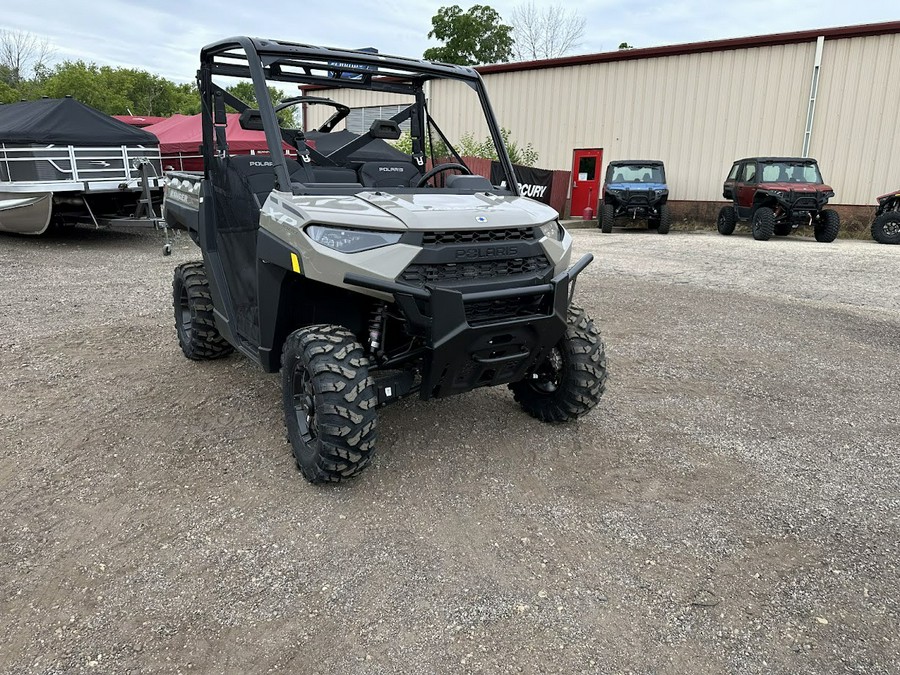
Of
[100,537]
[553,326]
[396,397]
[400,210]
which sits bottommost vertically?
[100,537]

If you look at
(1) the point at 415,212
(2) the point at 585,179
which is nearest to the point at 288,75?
(1) the point at 415,212

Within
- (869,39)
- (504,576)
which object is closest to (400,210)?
(504,576)

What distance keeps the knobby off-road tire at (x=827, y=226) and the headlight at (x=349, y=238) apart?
13.9 meters

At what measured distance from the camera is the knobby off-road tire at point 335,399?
3.07 metres

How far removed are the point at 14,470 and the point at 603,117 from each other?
709 inches

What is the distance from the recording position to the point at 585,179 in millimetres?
19531

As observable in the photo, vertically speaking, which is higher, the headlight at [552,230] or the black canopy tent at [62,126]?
the black canopy tent at [62,126]

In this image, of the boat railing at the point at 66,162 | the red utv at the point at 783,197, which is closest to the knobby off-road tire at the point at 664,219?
the red utv at the point at 783,197

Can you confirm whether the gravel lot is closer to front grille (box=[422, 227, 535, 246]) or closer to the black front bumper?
the black front bumper

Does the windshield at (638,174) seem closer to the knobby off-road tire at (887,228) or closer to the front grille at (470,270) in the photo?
the knobby off-road tire at (887,228)

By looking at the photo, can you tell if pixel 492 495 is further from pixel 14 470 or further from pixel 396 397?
pixel 14 470

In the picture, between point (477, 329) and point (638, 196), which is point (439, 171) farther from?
point (638, 196)

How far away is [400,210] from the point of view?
309 cm

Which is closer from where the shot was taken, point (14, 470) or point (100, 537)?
point (100, 537)
